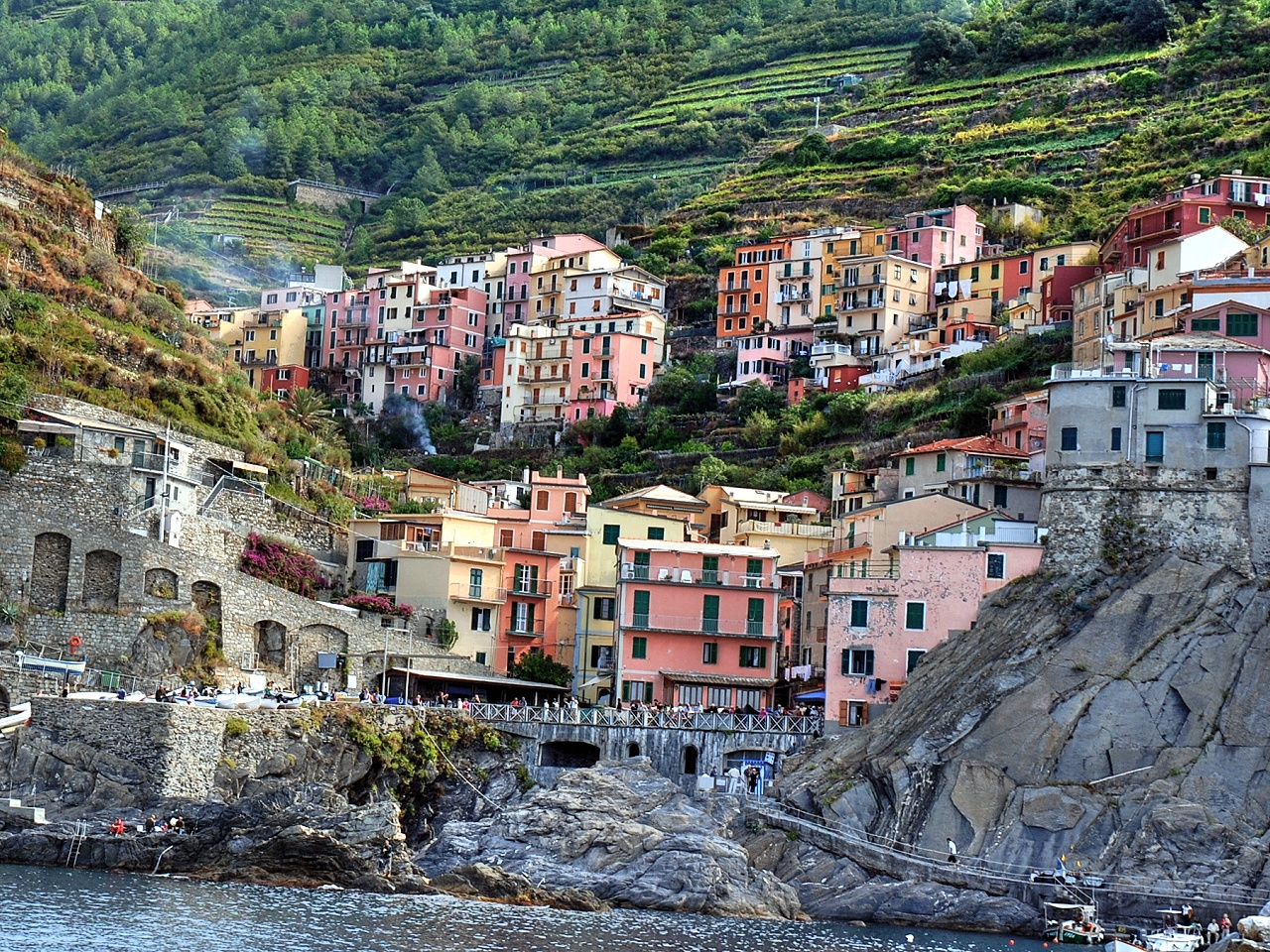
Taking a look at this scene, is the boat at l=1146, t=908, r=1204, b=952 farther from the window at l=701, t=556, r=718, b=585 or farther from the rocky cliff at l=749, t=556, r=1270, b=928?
the window at l=701, t=556, r=718, b=585

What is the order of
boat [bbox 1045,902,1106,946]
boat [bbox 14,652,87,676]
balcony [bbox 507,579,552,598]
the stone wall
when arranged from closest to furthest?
boat [bbox 1045,902,1106,946], boat [bbox 14,652,87,676], the stone wall, balcony [bbox 507,579,552,598]

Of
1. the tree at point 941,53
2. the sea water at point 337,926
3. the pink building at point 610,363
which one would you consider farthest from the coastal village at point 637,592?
the tree at point 941,53

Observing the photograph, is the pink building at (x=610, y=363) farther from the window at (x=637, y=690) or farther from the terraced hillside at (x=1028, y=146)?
the window at (x=637, y=690)

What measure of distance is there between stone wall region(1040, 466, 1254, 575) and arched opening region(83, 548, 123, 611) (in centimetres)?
2868

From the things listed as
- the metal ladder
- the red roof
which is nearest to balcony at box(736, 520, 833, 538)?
the red roof

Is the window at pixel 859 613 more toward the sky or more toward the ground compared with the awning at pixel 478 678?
more toward the sky

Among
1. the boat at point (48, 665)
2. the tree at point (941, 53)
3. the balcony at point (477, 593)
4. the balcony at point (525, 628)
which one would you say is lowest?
the boat at point (48, 665)

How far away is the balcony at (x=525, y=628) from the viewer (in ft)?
262

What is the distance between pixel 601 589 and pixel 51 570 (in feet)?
66.7

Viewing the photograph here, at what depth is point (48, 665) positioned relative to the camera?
Answer: 6369 cm

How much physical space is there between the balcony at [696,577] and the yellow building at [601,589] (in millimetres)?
2211

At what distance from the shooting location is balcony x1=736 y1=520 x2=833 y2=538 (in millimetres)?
82938

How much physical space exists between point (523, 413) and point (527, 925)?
60474 mm

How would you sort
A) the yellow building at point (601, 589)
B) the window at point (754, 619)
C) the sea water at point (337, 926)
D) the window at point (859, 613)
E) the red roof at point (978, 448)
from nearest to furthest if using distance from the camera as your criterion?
1. the sea water at point (337, 926)
2. the window at point (859, 613)
3. the window at point (754, 619)
4. the red roof at point (978, 448)
5. the yellow building at point (601, 589)
